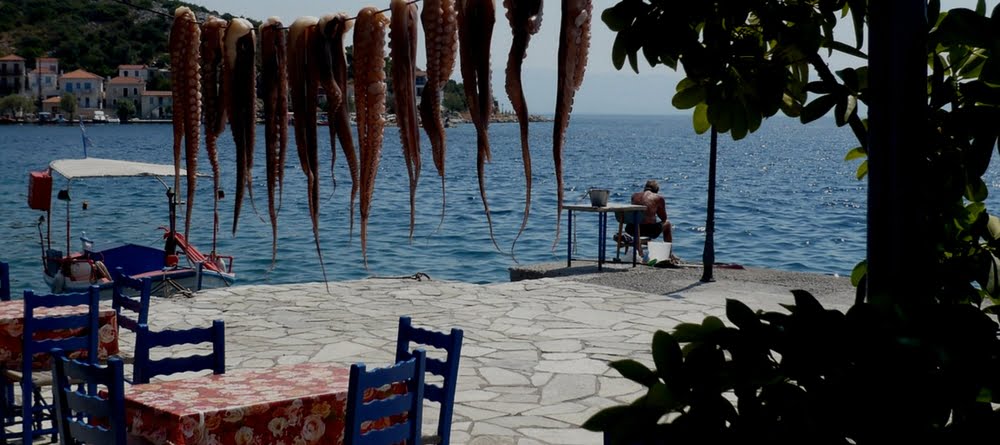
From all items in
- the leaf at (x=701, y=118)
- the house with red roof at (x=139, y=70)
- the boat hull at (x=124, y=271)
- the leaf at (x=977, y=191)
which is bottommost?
the boat hull at (x=124, y=271)

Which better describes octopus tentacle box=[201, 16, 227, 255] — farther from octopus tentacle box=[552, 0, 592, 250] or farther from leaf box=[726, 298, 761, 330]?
leaf box=[726, 298, 761, 330]

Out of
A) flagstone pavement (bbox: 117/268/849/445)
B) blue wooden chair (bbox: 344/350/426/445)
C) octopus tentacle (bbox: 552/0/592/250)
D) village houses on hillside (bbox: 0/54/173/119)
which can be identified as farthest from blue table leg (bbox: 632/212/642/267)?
village houses on hillside (bbox: 0/54/173/119)

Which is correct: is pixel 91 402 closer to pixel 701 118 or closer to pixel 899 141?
pixel 701 118

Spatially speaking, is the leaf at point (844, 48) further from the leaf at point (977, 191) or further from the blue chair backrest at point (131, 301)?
the blue chair backrest at point (131, 301)

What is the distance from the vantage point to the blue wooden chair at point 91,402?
3936 mm

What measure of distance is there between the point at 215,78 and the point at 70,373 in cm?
171

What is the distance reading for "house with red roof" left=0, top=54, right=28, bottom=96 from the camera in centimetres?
11650

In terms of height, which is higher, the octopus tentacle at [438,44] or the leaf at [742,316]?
the octopus tentacle at [438,44]

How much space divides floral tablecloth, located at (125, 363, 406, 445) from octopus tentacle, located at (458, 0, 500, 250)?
2.10 m

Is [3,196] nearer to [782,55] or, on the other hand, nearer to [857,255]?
[857,255]

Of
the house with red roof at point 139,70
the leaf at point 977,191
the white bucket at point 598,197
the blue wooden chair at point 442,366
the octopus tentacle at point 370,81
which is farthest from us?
the white bucket at point 598,197

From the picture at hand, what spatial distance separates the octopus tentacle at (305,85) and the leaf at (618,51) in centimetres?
95

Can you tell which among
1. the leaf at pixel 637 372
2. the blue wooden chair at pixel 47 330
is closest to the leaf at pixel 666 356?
the leaf at pixel 637 372

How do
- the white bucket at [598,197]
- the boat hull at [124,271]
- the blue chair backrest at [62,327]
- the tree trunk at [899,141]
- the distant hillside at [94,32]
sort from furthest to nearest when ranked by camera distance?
1. the boat hull at [124,271]
2. the white bucket at [598,197]
3. the distant hillside at [94,32]
4. the blue chair backrest at [62,327]
5. the tree trunk at [899,141]
